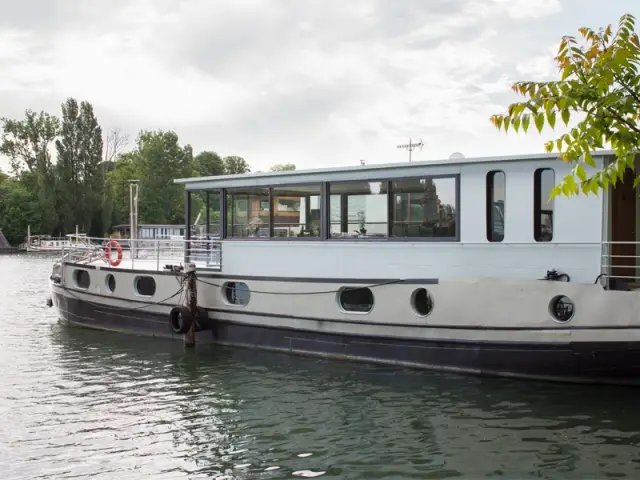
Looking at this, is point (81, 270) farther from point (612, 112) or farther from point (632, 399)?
point (612, 112)

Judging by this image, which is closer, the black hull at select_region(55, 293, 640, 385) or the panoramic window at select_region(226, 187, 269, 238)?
the black hull at select_region(55, 293, 640, 385)

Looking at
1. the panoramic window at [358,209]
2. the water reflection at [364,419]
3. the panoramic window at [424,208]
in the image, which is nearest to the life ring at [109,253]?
the water reflection at [364,419]

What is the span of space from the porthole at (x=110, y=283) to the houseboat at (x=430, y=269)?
2.23 metres

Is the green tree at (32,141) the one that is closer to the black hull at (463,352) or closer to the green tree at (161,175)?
the green tree at (161,175)

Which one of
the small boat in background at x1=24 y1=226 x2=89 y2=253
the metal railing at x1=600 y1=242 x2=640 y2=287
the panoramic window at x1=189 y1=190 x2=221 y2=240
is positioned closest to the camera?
the metal railing at x1=600 y1=242 x2=640 y2=287

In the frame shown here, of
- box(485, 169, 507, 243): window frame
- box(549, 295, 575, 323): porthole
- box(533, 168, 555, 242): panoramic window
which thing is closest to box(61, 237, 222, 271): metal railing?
box(485, 169, 507, 243): window frame

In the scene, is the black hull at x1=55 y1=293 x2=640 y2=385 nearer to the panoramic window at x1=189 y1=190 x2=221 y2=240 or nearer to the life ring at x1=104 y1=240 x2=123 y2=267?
the panoramic window at x1=189 y1=190 x2=221 y2=240

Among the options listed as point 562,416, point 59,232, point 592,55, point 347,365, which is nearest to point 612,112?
point 592,55

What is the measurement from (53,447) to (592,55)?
25.5ft

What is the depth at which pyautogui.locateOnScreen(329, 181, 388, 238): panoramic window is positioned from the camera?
12.5m

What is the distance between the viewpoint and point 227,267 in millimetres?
14719

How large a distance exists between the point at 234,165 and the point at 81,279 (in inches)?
4139

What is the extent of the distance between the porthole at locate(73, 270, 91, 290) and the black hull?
3677mm

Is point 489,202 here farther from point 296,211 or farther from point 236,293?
point 236,293
